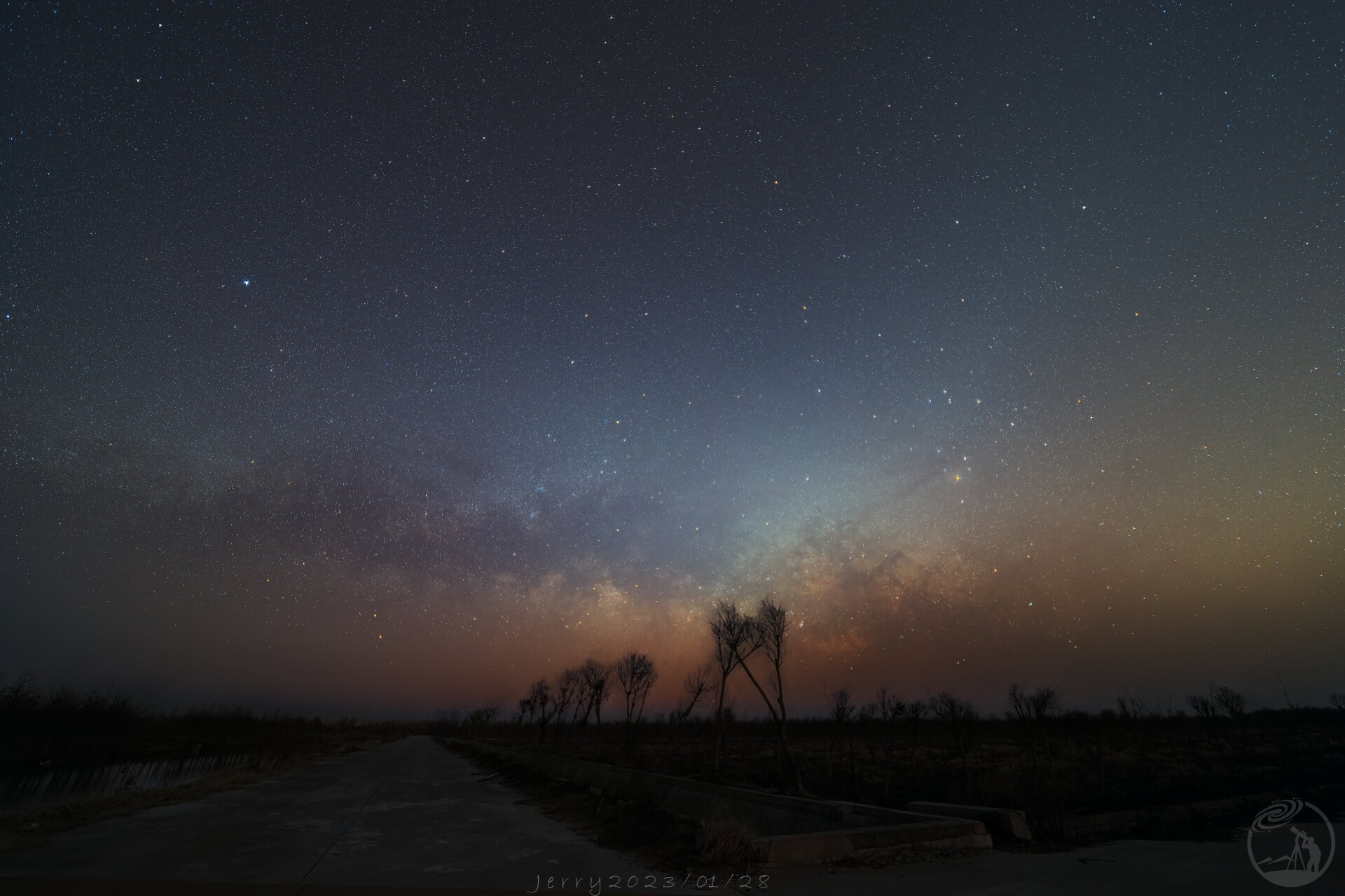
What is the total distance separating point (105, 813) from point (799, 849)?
56.1 feet

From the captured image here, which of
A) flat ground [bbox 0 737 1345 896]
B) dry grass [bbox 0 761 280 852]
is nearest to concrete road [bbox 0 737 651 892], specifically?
flat ground [bbox 0 737 1345 896]

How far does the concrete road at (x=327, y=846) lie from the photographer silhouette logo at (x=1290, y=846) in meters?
11.9

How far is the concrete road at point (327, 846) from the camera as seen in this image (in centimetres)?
1025

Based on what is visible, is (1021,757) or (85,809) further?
(1021,757)

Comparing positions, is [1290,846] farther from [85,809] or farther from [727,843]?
[85,809]

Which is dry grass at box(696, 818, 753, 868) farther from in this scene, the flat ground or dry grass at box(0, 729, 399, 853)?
dry grass at box(0, 729, 399, 853)

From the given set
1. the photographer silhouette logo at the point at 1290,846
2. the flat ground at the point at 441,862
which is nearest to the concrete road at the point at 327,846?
the flat ground at the point at 441,862

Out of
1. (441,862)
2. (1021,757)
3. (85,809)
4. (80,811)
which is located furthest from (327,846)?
(1021,757)

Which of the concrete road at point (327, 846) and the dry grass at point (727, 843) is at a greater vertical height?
the dry grass at point (727, 843)

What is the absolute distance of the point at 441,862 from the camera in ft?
38.7

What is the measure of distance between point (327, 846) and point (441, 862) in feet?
10.5

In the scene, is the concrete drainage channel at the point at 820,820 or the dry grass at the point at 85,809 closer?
the concrete drainage channel at the point at 820,820

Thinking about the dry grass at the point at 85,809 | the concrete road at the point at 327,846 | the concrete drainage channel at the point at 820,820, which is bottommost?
the concrete road at the point at 327,846

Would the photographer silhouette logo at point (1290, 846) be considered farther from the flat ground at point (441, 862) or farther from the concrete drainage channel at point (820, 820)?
the concrete drainage channel at point (820, 820)
